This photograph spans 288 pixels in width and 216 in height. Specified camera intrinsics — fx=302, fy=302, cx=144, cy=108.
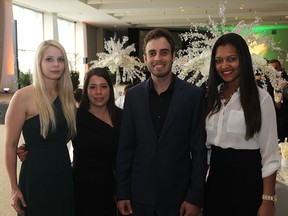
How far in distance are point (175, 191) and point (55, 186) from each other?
2.71 ft

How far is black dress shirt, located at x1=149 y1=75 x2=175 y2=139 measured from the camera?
6.00 ft

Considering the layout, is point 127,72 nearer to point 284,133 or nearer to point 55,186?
point 284,133

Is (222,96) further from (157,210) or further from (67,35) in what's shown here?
(67,35)

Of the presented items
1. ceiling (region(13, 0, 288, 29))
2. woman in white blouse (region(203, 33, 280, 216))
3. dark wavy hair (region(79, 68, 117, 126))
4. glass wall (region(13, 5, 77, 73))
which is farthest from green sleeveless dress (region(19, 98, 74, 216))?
glass wall (region(13, 5, 77, 73))

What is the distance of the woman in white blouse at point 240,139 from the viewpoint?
1640 mm

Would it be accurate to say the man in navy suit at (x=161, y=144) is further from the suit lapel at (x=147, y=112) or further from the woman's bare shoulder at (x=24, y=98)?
the woman's bare shoulder at (x=24, y=98)

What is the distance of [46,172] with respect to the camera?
6.61ft

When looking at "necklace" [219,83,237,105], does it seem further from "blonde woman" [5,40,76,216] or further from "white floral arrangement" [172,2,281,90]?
"blonde woman" [5,40,76,216]

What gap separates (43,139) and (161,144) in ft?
2.60

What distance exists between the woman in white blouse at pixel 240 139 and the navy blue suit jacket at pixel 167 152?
0.30 ft

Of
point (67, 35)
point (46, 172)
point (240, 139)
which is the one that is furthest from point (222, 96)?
point (67, 35)

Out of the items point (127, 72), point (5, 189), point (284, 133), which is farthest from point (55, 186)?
point (284, 133)

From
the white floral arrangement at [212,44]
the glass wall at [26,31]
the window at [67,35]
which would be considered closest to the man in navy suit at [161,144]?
the white floral arrangement at [212,44]

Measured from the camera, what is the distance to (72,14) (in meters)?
15.2
